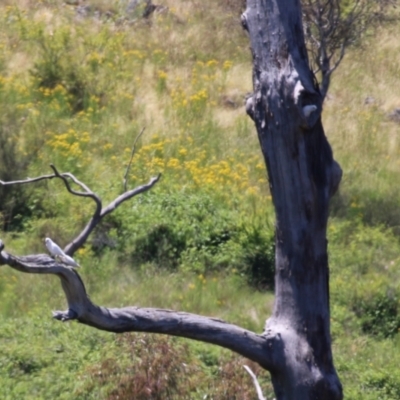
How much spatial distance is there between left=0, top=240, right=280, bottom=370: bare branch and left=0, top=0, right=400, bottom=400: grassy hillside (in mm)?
3829

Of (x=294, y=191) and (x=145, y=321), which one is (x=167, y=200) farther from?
(x=145, y=321)

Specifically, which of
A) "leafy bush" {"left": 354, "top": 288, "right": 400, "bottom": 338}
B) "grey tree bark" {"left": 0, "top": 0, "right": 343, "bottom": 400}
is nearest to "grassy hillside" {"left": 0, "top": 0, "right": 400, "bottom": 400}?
"leafy bush" {"left": 354, "top": 288, "right": 400, "bottom": 338}

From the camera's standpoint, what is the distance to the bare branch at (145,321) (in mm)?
3812

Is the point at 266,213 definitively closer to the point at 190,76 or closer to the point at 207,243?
the point at 207,243

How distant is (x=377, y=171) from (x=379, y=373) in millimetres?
5740

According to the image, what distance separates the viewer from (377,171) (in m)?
13.9

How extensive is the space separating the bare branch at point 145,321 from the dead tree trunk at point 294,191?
10 cm

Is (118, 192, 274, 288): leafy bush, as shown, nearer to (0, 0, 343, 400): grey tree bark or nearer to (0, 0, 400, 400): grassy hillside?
(0, 0, 400, 400): grassy hillside

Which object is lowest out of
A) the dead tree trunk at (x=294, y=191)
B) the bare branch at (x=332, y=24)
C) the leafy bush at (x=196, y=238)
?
the leafy bush at (x=196, y=238)

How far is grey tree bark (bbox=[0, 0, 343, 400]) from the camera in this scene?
4.19 meters

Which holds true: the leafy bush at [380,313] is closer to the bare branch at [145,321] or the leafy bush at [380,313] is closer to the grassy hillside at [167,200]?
the grassy hillside at [167,200]

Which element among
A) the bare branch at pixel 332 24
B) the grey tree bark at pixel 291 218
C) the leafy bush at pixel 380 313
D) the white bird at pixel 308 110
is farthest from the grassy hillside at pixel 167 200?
the white bird at pixel 308 110

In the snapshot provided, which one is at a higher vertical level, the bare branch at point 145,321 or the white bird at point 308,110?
the white bird at point 308,110

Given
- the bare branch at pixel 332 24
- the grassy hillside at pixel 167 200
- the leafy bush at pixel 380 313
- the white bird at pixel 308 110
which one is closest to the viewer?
the white bird at pixel 308 110
